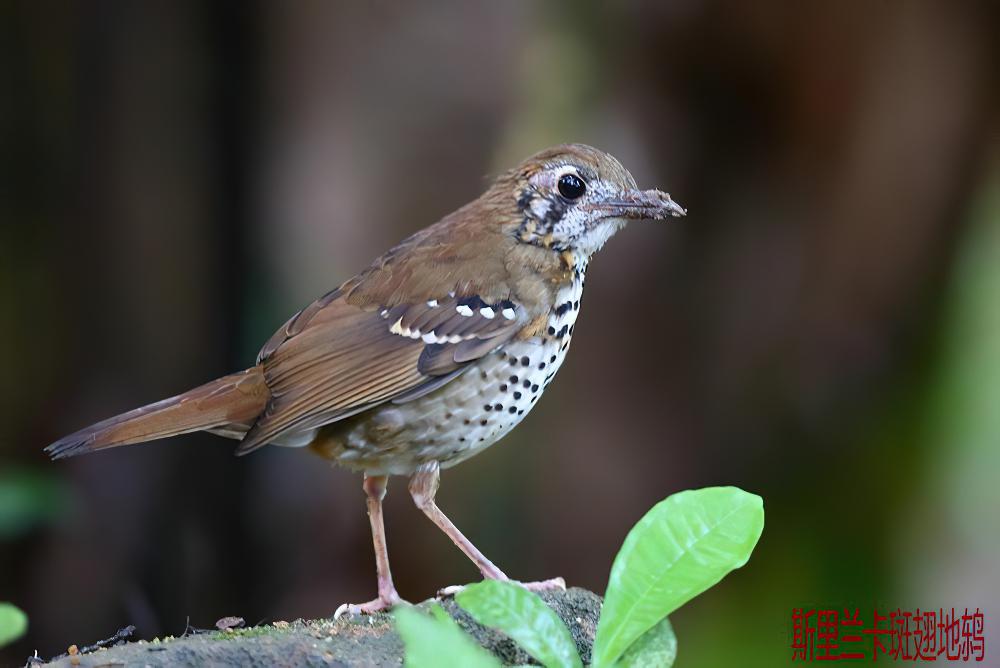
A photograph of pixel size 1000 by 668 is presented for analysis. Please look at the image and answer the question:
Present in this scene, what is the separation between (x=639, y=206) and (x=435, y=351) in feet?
2.36

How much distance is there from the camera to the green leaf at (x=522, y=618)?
7.00 ft

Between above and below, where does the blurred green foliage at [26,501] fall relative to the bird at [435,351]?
below

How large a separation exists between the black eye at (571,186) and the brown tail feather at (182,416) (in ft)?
3.39

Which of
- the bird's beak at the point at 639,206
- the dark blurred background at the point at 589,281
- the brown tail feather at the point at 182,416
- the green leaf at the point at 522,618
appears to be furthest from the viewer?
the dark blurred background at the point at 589,281

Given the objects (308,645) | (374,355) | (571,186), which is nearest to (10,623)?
(308,645)

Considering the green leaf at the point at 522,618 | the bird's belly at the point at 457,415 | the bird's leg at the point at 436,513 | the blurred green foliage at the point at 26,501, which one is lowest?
the blurred green foliage at the point at 26,501

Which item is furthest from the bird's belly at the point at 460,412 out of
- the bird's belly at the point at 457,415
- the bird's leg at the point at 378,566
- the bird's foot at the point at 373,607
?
the bird's foot at the point at 373,607

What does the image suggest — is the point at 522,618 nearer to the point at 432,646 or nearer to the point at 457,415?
the point at 432,646

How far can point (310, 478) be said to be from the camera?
6082 millimetres
